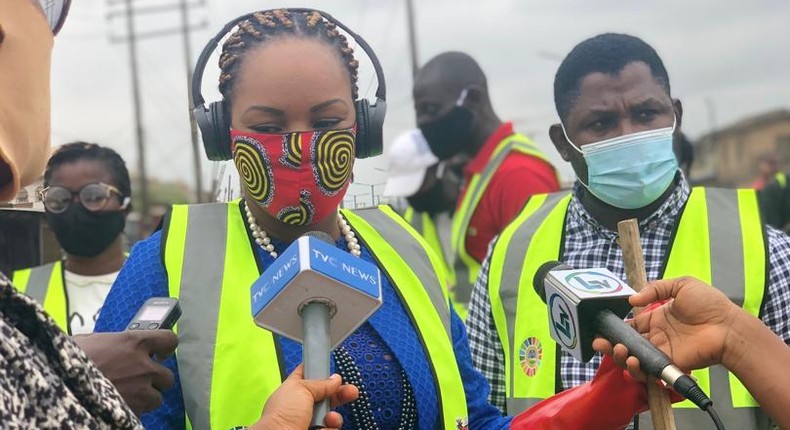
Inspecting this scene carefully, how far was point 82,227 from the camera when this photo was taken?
440cm

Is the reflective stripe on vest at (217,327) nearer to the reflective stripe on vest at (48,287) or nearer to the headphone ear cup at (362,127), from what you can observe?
the headphone ear cup at (362,127)

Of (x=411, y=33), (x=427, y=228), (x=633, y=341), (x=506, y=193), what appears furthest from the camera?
(x=411, y=33)

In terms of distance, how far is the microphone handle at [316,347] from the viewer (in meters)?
1.60

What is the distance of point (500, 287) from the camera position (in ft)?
10.3

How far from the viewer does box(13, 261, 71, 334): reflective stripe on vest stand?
4.26 meters

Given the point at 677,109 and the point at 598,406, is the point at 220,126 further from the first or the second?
the point at 677,109

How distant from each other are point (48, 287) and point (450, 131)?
282cm

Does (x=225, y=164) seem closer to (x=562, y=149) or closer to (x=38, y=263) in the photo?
(x=562, y=149)

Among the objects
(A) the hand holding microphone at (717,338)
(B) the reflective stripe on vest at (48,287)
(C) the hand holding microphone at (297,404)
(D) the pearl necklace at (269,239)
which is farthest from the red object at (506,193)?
(C) the hand holding microphone at (297,404)

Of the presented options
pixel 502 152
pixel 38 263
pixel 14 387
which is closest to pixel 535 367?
pixel 14 387

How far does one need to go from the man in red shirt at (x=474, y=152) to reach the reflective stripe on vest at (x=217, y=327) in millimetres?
2990

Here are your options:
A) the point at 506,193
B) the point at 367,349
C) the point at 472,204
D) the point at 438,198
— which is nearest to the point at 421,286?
the point at 367,349

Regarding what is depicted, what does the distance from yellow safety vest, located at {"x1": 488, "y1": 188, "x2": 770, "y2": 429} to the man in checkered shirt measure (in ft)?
0.11

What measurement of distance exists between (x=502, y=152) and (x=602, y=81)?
2.43 m
